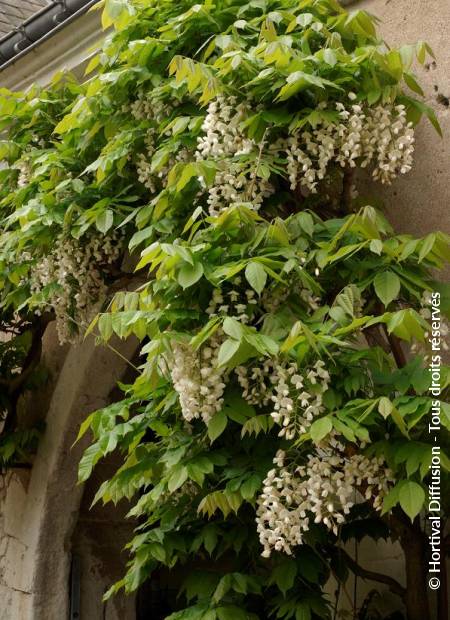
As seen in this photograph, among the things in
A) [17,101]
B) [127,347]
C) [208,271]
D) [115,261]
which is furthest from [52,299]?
[208,271]

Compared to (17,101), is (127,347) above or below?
below

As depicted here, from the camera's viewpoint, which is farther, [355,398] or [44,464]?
[44,464]

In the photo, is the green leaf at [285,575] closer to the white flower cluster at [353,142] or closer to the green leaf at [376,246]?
the green leaf at [376,246]

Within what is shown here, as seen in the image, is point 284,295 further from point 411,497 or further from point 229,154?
point 411,497

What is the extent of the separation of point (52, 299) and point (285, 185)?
3.94 ft

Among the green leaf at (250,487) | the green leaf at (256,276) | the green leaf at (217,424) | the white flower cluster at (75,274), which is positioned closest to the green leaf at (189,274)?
the green leaf at (256,276)

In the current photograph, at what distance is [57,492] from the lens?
188 inches

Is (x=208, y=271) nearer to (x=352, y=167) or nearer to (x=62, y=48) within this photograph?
(x=352, y=167)

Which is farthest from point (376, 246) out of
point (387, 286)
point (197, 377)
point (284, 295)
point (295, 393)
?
point (197, 377)

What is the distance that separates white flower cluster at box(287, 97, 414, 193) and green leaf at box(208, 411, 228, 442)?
2.73 ft

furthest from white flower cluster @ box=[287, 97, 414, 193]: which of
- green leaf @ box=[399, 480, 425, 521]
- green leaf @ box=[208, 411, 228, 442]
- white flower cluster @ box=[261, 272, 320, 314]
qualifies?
green leaf @ box=[399, 480, 425, 521]

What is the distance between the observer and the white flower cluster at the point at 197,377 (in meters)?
2.70

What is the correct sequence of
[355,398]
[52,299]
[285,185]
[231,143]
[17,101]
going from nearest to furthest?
[355,398] → [231,143] → [285,185] → [52,299] → [17,101]

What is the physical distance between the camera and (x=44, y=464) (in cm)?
481
